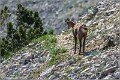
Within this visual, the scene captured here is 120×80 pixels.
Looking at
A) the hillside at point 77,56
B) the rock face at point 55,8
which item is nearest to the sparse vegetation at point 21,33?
the hillside at point 77,56

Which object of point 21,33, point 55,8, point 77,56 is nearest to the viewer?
point 77,56

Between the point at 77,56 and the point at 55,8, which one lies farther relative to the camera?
the point at 55,8

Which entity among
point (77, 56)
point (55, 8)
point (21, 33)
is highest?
point (77, 56)

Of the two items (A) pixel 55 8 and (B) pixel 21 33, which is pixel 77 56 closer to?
(B) pixel 21 33

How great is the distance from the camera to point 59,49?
78.1 feet

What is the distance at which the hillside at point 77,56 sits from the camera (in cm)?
1955

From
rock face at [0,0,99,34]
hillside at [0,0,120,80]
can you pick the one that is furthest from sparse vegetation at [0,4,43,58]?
rock face at [0,0,99,34]

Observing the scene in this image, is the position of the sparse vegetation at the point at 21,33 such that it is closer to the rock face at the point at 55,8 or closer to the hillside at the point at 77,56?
the hillside at the point at 77,56

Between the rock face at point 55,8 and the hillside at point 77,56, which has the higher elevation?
the hillside at point 77,56

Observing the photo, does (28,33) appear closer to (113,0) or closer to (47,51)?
(113,0)

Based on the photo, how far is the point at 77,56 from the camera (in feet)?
72.0

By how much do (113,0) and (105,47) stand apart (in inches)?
344

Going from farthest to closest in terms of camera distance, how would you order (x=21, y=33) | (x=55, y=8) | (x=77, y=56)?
1. (x=55, y=8)
2. (x=21, y=33)
3. (x=77, y=56)

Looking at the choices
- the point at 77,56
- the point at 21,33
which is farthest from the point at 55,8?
the point at 77,56
